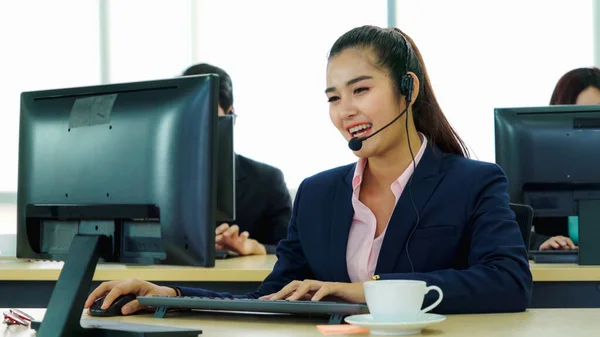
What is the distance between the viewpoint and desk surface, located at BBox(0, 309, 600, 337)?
134 centimetres

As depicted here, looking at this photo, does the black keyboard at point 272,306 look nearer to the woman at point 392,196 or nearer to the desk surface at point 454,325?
the desk surface at point 454,325

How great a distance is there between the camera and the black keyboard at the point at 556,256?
8.57ft

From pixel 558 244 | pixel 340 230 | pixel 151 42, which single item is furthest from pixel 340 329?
pixel 151 42

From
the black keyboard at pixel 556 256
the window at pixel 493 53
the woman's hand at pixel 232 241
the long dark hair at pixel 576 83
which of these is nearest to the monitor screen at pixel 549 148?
the black keyboard at pixel 556 256

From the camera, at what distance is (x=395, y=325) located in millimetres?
1263

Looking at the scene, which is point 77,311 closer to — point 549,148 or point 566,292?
point 566,292

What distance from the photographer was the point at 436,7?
4918 millimetres

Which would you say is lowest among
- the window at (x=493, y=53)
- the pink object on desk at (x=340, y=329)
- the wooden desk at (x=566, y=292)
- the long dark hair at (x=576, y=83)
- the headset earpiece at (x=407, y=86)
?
the wooden desk at (x=566, y=292)

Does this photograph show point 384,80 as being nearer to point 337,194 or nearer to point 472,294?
point 337,194

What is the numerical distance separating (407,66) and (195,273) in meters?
0.85

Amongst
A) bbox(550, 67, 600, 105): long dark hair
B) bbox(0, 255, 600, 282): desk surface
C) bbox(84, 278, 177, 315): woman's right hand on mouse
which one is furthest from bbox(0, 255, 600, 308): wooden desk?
bbox(550, 67, 600, 105): long dark hair

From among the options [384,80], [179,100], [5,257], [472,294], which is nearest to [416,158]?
[384,80]

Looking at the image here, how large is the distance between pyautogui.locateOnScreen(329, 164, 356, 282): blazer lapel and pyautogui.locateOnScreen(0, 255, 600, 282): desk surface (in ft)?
1.56

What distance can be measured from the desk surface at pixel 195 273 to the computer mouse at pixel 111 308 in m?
0.70
